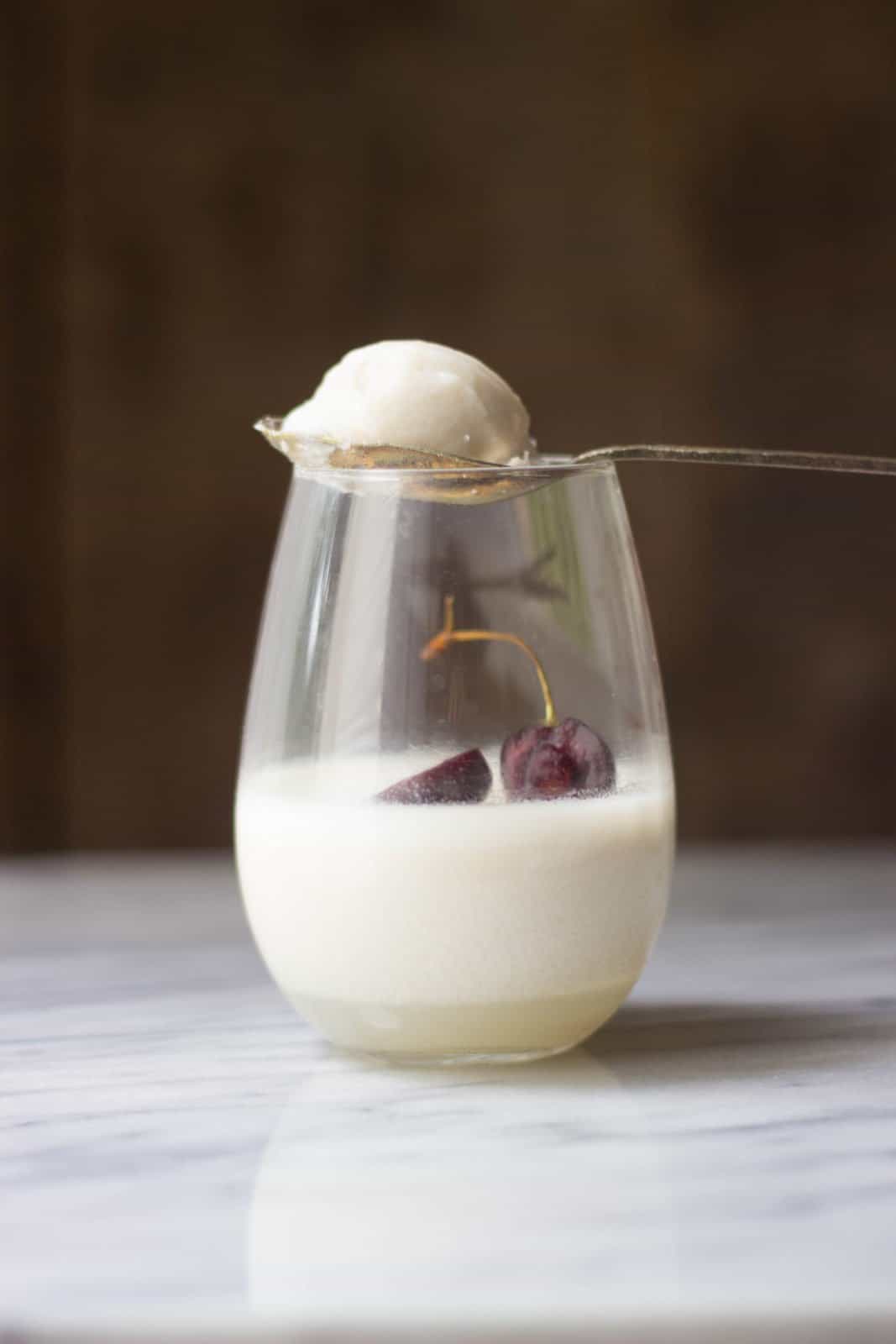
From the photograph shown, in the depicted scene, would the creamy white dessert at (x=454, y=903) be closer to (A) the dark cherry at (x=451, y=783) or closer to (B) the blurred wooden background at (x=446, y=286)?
(A) the dark cherry at (x=451, y=783)

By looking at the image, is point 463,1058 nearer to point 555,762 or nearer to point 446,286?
point 555,762

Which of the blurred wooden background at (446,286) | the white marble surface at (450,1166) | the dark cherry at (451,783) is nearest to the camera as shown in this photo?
the white marble surface at (450,1166)

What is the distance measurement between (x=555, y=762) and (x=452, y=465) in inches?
4.5

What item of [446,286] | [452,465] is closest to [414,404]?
[452,465]

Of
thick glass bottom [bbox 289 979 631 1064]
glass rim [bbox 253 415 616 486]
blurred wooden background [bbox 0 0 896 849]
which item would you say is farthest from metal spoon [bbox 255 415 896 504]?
blurred wooden background [bbox 0 0 896 849]

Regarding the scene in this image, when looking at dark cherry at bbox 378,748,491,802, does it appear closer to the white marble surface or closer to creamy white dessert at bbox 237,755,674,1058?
creamy white dessert at bbox 237,755,674,1058

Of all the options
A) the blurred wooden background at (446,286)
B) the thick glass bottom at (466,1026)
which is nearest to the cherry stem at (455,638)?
the thick glass bottom at (466,1026)

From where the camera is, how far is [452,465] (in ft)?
2.14

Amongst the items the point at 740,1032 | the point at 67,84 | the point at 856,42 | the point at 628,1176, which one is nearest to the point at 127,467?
the point at 67,84

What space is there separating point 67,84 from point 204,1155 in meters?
Answer: 1.86

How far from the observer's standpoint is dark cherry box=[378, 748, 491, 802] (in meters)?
0.64

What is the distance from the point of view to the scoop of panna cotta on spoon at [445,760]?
644 millimetres

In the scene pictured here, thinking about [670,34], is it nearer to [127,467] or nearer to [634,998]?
[127,467]

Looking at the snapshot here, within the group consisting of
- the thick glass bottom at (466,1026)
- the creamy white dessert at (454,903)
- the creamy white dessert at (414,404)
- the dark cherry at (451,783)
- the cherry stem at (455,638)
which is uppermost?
the creamy white dessert at (414,404)
